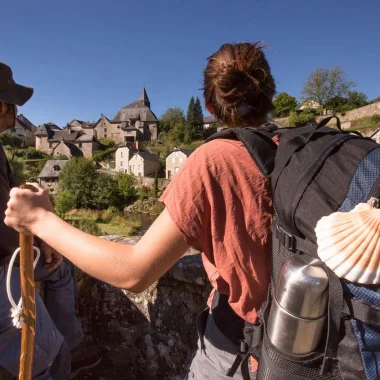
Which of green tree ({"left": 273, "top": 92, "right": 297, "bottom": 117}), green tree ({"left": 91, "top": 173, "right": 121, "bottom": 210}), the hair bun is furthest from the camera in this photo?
green tree ({"left": 273, "top": 92, "right": 297, "bottom": 117})

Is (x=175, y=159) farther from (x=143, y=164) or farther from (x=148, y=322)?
(x=148, y=322)

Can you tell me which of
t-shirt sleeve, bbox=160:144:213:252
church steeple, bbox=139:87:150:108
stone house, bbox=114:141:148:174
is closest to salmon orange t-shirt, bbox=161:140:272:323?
t-shirt sleeve, bbox=160:144:213:252

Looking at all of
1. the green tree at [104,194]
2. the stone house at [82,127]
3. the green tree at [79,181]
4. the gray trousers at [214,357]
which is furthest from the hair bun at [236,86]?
the stone house at [82,127]

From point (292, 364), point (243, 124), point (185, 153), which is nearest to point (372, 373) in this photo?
point (292, 364)

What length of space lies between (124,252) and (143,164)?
164 feet

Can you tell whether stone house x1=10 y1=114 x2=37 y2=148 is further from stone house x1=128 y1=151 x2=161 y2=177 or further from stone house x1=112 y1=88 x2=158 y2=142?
stone house x1=128 y1=151 x2=161 y2=177

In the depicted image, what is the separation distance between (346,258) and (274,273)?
28 centimetres

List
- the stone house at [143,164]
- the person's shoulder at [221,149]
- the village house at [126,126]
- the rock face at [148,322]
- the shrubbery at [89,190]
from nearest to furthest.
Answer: the person's shoulder at [221,149]
the rock face at [148,322]
the shrubbery at [89,190]
the stone house at [143,164]
the village house at [126,126]

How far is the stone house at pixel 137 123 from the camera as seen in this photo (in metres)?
69.9

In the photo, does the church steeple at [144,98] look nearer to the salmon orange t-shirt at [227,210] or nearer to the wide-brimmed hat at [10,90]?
the wide-brimmed hat at [10,90]

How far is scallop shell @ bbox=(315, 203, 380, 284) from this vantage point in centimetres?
87

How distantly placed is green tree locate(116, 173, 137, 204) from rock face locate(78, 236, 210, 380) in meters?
41.4

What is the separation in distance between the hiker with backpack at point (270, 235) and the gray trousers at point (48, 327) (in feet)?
2.86

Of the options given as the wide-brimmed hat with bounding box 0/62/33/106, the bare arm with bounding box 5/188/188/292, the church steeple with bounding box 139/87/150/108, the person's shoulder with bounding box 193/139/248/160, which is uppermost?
the church steeple with bounding box 139/87/150/108
